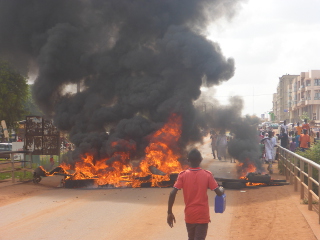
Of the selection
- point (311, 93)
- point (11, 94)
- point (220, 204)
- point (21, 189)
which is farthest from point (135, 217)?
point (311, 93)

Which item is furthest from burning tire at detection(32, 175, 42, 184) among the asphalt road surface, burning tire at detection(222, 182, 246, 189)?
burning tire at detection(222, 182, 246, 189)

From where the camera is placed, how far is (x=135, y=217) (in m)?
9.20

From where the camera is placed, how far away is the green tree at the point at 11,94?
110 ft

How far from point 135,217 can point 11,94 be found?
2752cm

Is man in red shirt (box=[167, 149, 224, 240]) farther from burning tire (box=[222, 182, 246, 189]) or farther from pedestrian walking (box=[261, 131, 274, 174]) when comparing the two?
pedestrian walking (box=[261, 131, 274, 174])

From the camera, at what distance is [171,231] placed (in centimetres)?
786

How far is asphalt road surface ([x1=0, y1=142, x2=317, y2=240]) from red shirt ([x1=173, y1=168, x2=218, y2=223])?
245 centimetres

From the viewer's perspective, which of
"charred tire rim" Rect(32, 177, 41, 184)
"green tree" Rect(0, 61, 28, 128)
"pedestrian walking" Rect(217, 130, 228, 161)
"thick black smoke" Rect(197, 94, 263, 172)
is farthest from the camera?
"green tree" Rect(0, 61, 28, 128)

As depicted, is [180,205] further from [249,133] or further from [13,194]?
[249,133]

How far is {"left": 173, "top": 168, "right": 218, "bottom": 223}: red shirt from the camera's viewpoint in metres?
5.02

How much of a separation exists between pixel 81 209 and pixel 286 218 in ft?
15.6

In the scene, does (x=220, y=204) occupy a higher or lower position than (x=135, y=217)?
higher

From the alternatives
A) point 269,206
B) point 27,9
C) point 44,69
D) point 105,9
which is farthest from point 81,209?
point 27,9

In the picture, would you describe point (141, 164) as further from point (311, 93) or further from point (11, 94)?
point (311, 93)
